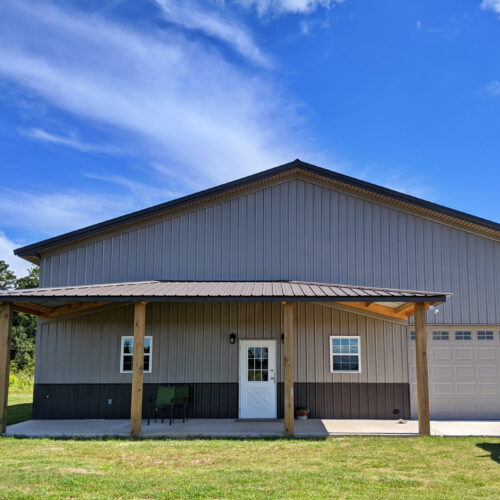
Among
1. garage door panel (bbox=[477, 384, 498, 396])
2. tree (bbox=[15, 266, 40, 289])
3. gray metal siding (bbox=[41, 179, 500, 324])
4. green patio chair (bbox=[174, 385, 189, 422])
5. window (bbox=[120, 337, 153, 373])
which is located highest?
tree (bbox=[15, 266, 40, 289])

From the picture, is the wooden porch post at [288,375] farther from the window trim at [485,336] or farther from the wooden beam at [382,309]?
the window trim at [485,336]

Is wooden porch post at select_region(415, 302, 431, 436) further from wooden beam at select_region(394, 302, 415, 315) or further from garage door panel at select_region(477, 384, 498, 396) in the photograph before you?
garage door panel at select_region(477, 384, 498, 396)

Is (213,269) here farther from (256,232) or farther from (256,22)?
(256,22)

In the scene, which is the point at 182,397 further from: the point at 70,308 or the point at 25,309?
the point at 25,309

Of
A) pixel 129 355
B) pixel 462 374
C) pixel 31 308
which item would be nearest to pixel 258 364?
pixel 129 355

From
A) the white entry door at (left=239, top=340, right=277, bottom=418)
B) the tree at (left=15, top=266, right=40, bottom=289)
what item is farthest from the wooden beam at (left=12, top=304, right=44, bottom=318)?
the tree at (left=15, top=266, right=40, bottom=289)

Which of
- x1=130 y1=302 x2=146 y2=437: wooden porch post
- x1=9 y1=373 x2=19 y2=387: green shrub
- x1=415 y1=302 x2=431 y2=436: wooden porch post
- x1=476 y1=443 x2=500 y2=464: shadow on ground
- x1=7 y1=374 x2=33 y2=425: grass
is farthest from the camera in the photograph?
x1=9 y1=373 x2=19 y2=387: green shrub

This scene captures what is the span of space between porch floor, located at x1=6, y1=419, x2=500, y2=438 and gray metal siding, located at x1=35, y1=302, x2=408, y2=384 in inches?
47.3

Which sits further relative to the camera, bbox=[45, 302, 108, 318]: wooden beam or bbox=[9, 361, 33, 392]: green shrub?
bbox=[9, 361, 33, 392]: green shrub

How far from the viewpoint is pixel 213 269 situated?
45.4 feet

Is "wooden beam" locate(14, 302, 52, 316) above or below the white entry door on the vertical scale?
above

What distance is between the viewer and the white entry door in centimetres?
1310

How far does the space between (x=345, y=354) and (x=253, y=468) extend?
6.46m

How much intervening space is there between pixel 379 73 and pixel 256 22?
405 cm
